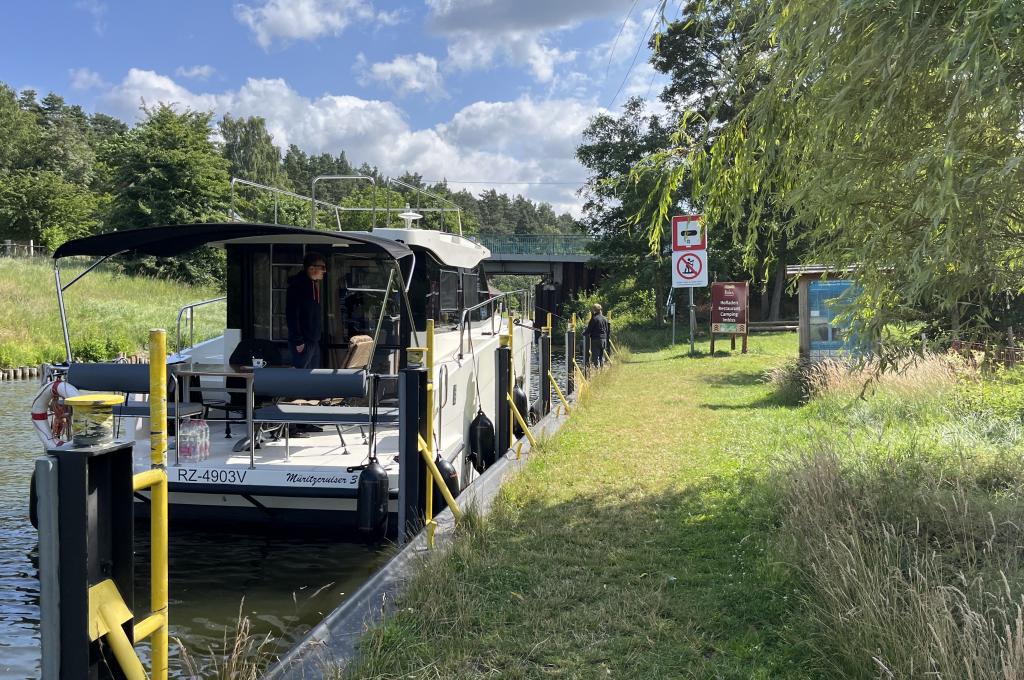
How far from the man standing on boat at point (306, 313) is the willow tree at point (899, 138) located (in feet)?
13.5

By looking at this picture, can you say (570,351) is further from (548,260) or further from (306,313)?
(548,260)

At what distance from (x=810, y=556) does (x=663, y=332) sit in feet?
98.5

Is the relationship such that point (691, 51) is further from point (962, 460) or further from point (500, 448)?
point (962, 460)

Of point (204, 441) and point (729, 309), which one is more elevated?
point (729, 309)

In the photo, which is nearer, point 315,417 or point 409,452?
point 409,452

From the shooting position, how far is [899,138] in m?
5.86

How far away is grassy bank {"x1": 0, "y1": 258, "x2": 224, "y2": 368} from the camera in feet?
84.1

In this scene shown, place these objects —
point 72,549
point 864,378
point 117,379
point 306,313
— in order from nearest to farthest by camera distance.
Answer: point 72,549, point 117,379, point 306,313, point 864,378

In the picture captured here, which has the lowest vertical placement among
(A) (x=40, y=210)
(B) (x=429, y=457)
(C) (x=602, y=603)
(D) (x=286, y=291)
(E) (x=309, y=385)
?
(C) (x=602, y=603)

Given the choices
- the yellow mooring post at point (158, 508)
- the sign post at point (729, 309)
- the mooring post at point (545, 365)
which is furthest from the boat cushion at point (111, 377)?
the sign post at point (729, 309)

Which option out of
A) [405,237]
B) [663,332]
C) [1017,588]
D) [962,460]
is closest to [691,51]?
[663,332]

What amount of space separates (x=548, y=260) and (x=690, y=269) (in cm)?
3285

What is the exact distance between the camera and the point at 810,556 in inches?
184

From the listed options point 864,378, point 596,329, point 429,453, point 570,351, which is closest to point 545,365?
point 570,351
